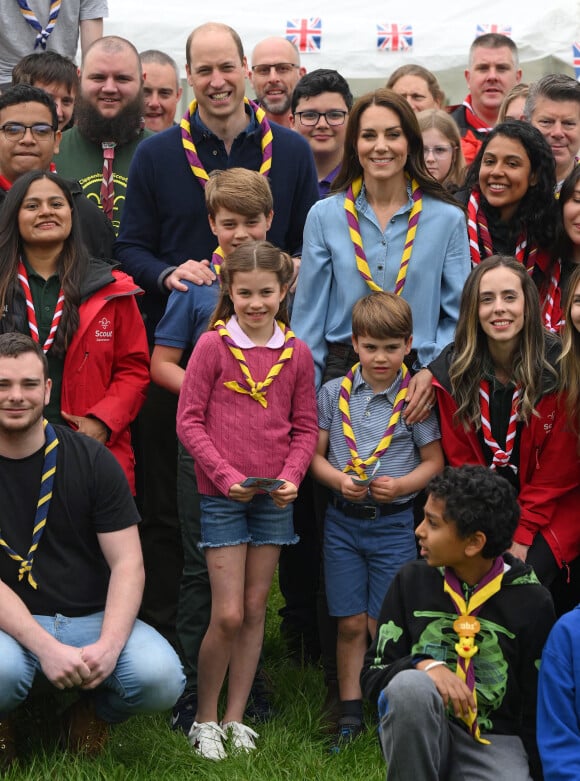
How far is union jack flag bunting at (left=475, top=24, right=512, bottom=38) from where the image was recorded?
11773mm

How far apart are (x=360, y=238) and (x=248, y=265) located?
2.29 feet

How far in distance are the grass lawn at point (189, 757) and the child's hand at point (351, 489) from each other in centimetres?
102

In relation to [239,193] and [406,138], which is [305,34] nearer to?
[406,138]

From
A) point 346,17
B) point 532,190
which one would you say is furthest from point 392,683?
point 346,17

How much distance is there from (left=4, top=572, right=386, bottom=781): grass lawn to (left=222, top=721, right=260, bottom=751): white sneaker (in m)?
0.05

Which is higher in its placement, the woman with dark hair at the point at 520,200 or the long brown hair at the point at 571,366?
the woman with dark hair at the point at 520,200

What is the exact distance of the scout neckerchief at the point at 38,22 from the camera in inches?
331

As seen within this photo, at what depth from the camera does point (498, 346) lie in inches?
224

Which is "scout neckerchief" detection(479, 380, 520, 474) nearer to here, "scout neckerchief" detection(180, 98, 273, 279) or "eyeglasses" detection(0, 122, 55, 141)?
"scout neckerchief" detection(180, 98, 273, 279)

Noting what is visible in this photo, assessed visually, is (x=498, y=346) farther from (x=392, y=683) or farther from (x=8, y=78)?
(x=8, y=78)

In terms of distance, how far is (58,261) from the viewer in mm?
6055

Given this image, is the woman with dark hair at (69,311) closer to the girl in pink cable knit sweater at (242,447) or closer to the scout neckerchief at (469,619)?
the girl in pink cable knit sweater at (242,447)

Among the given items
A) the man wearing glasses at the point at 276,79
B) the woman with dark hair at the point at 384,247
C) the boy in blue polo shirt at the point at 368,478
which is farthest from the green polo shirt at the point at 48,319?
the man wearing glasses at the point at 276,79

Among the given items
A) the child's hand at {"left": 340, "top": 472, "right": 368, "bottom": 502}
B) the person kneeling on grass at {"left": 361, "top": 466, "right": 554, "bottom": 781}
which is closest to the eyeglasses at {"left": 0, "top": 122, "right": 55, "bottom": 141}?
the child's hand at {"left": 340, "top": 472, "right": 368, "bottom": 502}
